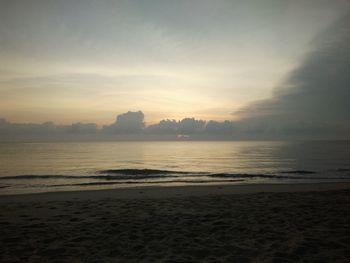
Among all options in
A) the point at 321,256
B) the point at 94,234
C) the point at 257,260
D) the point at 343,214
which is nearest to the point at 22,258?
the point at 94,234

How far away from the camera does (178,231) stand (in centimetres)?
859

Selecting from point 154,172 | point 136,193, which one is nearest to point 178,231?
point 136,193

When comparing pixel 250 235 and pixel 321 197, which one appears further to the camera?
pixel 321 197

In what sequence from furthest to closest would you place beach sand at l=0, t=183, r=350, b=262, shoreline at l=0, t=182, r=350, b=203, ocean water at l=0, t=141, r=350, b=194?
ocean water at l=0, t=141, r=350, b=194 < shoreline at l=0, t=182, r=350, b=203 < beach sand at l=0, t=183, r=350, b=262

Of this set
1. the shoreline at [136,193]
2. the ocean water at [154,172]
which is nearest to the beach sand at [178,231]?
the shoreline at [136,193]

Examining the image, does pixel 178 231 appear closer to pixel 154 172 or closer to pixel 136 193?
pixel 136 193

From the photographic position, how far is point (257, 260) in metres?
6.34

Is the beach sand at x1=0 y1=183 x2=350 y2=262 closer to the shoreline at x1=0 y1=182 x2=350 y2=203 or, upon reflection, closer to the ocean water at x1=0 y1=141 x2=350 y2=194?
the shoreline at x1=0 y1=182 x2=350 y2=203

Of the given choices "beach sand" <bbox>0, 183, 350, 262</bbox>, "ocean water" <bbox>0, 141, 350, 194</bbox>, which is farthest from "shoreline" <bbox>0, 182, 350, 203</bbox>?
"ocean water" <bbox>0, 141, 350, 194</bbox>

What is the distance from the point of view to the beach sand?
6.66m

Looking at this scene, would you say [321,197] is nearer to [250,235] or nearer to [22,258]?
[250,235]

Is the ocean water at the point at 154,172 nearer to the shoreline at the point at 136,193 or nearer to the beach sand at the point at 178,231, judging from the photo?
the shoreline at the point at 136,193

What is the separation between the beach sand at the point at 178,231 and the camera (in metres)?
6.66

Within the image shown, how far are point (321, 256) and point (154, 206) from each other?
24.4ft
